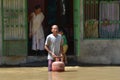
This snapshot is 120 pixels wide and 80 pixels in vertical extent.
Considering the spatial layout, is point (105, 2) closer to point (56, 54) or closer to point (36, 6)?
point (36, 6)

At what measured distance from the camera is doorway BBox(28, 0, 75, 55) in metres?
19.7

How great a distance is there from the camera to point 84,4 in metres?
18.3

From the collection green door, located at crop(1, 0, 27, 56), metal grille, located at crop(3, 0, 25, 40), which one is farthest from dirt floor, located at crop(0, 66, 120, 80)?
metal grille, located at crop(3, 0, 25, 40)

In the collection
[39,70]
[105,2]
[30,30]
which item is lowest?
[39,70]

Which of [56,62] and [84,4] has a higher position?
[84,4]

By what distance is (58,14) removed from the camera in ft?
65.7

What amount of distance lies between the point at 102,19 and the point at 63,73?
171 inches

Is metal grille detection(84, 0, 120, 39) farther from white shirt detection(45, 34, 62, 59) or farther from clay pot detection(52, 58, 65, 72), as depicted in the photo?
clay pot detection(52, 58, 65, 72)

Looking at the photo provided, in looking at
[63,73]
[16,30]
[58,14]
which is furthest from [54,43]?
[58,14]

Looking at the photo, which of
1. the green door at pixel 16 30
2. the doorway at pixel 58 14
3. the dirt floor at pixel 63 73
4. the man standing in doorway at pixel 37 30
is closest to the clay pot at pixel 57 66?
the dirt floor at pixel 63 73

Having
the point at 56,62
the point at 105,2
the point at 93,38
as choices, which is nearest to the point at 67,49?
the point at 93,38

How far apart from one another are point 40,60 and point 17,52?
3.21ft

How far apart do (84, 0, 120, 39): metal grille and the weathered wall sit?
0.29 metres

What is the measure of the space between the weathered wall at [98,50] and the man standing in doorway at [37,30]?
1694 millimetres
